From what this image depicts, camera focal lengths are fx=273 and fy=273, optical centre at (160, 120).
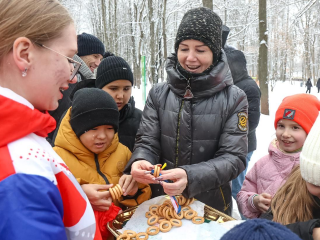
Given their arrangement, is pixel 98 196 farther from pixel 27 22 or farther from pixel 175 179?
pixel 27 22

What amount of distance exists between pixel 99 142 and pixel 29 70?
1.09m

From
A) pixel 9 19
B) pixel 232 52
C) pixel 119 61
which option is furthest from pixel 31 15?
pixel 232 52

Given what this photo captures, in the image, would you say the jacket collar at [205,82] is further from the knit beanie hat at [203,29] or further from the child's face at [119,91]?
the child's face at [119,91]

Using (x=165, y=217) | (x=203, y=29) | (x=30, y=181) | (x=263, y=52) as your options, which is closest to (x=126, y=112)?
(x=203, y=29)

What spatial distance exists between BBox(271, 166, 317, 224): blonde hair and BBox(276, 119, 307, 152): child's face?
0.61m

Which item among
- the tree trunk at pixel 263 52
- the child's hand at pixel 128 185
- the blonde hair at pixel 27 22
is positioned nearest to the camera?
the blonde hair at pixel 27 22

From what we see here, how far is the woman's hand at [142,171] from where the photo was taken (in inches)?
63.8

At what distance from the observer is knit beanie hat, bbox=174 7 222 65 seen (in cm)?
187

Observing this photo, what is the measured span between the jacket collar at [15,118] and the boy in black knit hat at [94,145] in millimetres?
996

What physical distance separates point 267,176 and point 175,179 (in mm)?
1002

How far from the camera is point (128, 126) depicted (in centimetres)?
242

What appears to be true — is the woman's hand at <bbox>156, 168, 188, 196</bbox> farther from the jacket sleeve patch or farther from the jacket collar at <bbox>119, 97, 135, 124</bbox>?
the jacket collar at <bbox>119, 97, 135, 124</bbox>

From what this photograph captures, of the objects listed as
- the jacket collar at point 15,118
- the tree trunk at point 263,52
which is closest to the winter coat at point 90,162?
the jacket collar at point 15,118

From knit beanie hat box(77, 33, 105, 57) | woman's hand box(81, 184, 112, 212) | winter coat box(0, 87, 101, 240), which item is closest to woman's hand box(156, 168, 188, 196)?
woman's hand box(81, 184, 112, 212)
